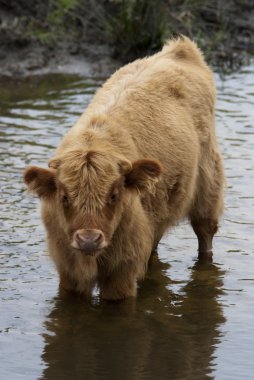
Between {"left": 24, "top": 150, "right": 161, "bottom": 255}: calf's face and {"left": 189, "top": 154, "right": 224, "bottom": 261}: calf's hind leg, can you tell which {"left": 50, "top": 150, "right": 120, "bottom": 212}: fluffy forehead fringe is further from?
{"left": 189, "top": 154, "right": 224, "bottom": 261}: calf's hind leg

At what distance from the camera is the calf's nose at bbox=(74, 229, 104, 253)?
6133 mm

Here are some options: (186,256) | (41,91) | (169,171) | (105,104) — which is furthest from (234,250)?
(41,91)

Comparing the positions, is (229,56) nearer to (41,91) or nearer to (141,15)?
(141,15)

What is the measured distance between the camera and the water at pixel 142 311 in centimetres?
635

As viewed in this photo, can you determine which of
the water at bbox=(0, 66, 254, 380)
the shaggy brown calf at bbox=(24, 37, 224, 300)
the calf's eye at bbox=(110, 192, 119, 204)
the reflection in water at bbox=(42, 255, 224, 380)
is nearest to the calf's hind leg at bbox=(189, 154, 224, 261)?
the shaggy brown calf at bbox=(24, 37, 224, 300)

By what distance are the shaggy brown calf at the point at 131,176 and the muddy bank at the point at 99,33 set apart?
5.99 meters

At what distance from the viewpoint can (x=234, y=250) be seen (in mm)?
8594

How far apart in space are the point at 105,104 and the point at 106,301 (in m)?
1.38

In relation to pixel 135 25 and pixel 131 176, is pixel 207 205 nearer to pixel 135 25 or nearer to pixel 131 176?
pixel 131 176

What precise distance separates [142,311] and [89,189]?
1.33 meters

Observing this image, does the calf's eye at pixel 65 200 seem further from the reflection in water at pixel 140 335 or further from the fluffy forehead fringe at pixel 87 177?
the reflection in water at pixel 140 335

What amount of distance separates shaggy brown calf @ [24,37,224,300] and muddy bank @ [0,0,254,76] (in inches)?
236

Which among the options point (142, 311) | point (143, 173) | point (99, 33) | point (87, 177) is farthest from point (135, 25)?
point (87, 177)

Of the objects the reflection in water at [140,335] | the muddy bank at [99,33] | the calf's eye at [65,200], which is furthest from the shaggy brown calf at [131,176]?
the muddy bank at [99,33]
